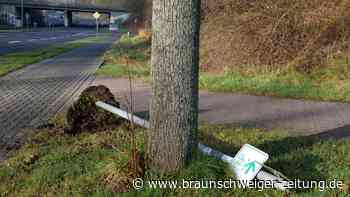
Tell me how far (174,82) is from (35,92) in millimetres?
7365

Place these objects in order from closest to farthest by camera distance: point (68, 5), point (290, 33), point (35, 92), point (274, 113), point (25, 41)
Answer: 1. point (274, 113)
2. point (35, 92)
3. point (290, 33)
4. point (25, 41)
5. point (68, 5)

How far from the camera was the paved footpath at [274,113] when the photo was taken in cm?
674

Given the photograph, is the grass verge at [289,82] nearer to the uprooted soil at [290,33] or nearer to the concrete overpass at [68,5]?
the uprooted soil at [290,33]

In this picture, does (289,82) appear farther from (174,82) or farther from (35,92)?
(174,82)

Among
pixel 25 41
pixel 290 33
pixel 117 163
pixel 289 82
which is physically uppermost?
pixel 290 33

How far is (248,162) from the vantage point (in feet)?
13.1

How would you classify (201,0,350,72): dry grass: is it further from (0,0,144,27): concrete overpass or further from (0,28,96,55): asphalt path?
(0,0,144,27): concrete overpass

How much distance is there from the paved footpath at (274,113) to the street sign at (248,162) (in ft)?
7.64

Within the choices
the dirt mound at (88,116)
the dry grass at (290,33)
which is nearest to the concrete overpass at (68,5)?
the dry grass at (290,33)

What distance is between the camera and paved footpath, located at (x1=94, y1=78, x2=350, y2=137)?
674cm

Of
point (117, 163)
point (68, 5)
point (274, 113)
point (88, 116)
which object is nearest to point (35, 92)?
point (88, 116)

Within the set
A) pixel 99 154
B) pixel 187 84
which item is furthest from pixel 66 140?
pixel 187 84

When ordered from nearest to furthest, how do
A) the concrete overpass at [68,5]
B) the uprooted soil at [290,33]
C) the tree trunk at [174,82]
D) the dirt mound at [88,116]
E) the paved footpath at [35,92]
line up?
the tree trunk at [174,82] → the dirt mound at [88,116] → the paved footpath at [35,92] → the uprooted soil at [290,33] → the concrete overpass at [68,5]

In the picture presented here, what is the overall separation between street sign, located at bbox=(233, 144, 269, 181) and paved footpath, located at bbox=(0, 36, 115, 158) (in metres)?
3.23
